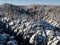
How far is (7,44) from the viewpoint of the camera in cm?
4038

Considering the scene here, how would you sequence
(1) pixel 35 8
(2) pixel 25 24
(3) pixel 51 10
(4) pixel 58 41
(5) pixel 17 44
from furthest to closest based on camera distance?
(1) pixel 35 8
(3) pixel 51 10
(2) pixel 25 24
(5) pixel 17 44
(4) pixel 58 41

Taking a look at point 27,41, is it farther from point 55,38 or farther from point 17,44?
point 55,38

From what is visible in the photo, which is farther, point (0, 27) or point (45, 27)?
point (0, 27)

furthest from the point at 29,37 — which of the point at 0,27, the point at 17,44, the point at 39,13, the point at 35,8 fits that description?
the point at 35,8

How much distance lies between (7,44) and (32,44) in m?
5.45

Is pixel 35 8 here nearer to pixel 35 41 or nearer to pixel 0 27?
pixel 0 27

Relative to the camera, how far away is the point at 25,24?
54.2 meters

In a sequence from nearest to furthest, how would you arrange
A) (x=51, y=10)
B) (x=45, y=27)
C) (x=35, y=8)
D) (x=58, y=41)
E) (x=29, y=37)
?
(x=58, y=41) < (x=29, y=37) < (x=45, y=27) < (x=51, y=10) < (x=35, y=8)

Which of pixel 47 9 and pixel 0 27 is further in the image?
pixel 47 9

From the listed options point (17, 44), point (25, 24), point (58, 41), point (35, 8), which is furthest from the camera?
point (35, 8)

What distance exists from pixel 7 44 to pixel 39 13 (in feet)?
136

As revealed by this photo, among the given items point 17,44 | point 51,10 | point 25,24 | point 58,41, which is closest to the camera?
point 58,41

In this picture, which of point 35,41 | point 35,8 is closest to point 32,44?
point 35,41

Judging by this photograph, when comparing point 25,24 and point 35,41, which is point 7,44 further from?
point 25,24
